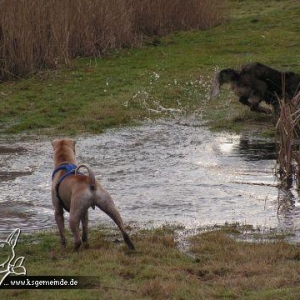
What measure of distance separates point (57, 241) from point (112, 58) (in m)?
13.7

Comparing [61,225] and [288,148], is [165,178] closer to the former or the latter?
[288,148]

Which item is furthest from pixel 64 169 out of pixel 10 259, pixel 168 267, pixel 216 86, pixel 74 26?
pixel 74 26

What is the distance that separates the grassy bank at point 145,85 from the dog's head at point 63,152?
19.4 ft

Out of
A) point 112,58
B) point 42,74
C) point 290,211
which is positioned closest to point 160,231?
point 290,211

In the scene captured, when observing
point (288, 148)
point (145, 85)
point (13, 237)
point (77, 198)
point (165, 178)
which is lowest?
point (145, 85)

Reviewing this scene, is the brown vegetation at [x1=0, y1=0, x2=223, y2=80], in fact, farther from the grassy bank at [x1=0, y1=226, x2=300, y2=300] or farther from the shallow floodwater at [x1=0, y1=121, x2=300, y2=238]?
the grassy bank at [x1=0, y1=226, x2=300, y2=300]

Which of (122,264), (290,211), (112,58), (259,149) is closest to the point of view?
(122,264)

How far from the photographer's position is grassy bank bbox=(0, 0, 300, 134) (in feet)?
51.7

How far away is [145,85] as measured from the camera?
18.6m

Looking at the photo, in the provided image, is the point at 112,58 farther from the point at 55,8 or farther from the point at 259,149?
the point at 259,149

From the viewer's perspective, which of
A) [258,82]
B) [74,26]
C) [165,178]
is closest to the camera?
[165,178]

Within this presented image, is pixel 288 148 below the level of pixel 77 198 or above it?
below

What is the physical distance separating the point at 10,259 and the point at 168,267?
56.5 inches

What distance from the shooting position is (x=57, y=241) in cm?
847
